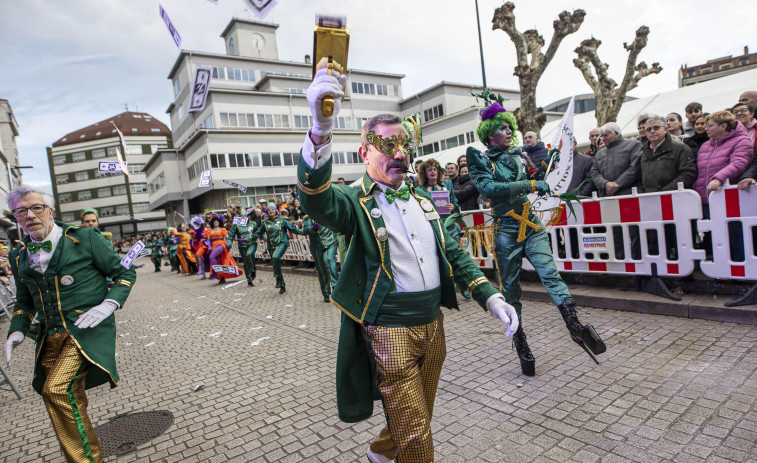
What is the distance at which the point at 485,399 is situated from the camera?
3.57m

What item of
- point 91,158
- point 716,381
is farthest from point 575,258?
point 91,158

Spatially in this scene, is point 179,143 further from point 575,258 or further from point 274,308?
point 575,258

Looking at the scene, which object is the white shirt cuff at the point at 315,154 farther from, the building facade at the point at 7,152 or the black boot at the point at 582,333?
the building facade at the point at 7,152

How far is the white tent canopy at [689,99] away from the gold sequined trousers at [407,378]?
10.1 metres

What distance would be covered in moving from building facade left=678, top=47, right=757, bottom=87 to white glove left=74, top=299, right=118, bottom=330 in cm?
9039

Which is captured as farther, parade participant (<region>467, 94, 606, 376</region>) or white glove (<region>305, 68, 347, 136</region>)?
parade participant (<region>467, 94, 606, 376</region>)

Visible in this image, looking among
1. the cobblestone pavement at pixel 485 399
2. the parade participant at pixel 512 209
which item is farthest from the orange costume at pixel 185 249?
the parade participant at pixel 512 209

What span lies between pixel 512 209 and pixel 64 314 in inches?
140

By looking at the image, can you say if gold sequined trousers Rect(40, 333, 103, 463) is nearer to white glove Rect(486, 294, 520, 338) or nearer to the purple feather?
white glove Rect(486, 294, 520, 338)

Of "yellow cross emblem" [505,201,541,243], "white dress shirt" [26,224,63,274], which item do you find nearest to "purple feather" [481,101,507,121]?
"yellow cross emblem" [505,201,541,243]

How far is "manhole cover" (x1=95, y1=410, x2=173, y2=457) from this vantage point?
3.48 metres

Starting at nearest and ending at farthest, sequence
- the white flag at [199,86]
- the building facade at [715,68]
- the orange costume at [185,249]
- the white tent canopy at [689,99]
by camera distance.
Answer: the white flag at [199,86] → the white tent canopy at [689,99] → the orange costume at [185,249] → the building facade at [715,68]

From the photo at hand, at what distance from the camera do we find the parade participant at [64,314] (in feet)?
9.36

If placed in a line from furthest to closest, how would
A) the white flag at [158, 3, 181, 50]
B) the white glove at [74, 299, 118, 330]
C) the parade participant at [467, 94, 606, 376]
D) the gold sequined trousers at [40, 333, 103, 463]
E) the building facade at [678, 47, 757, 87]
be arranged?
the building facade at [678, 47, 757, 87] < the white flag at [158, 3, 181, 50] < the parade participant at [467, 94, 606, 376] < the white glove at [74, 299, 118, 330] < the gold sequined trousers at [40, 333, 103, 463]
